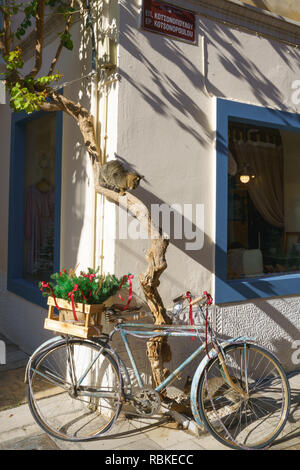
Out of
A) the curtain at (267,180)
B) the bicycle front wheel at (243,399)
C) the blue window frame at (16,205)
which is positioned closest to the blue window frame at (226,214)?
the curtain at (267,180)

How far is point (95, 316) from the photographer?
3428mm

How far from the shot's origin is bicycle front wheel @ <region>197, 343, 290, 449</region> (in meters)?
3.30

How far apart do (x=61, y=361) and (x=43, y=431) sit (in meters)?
0.74

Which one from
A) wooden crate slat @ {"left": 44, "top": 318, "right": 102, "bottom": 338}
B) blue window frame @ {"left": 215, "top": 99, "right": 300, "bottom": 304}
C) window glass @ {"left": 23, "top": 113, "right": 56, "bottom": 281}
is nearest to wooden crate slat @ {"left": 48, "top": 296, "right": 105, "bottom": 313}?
wooden crate slat @ {"left": 44, "top": 318, "right": 102, "bottom": 338}

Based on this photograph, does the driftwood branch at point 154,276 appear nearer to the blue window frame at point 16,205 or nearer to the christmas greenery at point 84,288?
the christmas greenery at point 84,288

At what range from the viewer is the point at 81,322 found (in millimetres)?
3387

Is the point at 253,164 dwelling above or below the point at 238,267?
above

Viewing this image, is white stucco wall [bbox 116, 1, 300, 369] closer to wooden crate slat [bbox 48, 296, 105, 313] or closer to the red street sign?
the red street sign

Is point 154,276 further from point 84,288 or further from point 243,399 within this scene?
point 243,399

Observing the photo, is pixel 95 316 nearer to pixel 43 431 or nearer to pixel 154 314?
pixel 154 314

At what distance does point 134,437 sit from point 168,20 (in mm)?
3654

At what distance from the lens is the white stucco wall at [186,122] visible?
4.04 meters

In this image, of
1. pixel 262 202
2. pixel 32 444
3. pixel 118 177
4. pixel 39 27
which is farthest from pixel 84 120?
pixel 32 444

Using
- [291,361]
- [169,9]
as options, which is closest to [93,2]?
[169,9]
